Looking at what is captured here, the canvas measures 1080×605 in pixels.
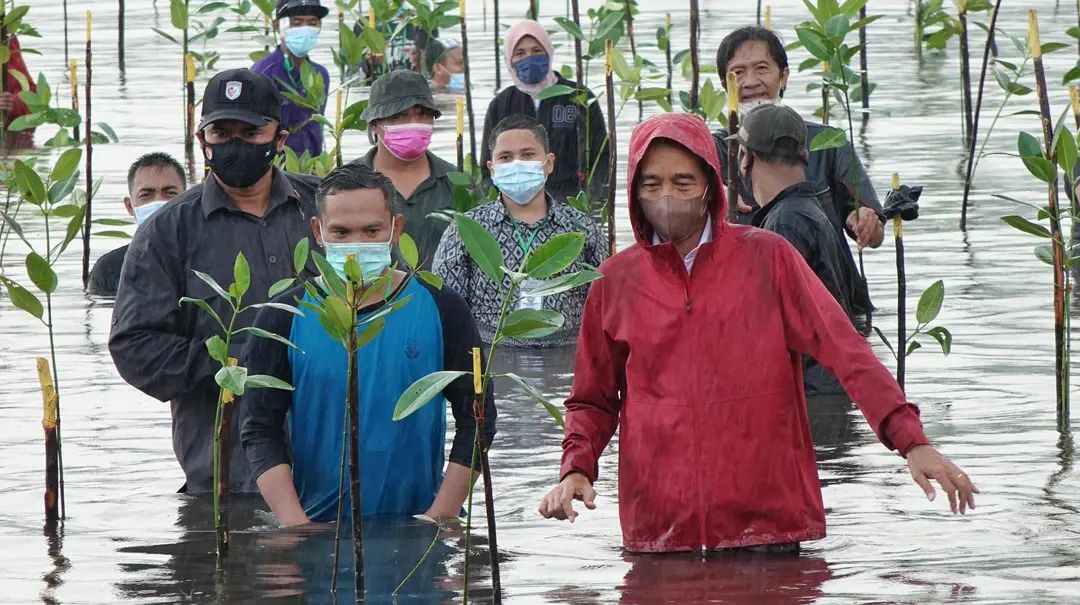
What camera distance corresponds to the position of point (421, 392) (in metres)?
4.15

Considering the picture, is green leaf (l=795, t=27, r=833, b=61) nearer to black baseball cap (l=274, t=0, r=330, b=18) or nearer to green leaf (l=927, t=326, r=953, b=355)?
green leaf (l=927, t=326, r=953, b=355)

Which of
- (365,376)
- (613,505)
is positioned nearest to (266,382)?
(365,376)

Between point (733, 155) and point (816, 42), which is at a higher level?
point (816, 42)

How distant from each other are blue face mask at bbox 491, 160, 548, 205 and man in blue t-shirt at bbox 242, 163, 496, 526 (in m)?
3.52

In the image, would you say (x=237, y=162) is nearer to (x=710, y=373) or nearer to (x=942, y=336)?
(x=710, y=373)

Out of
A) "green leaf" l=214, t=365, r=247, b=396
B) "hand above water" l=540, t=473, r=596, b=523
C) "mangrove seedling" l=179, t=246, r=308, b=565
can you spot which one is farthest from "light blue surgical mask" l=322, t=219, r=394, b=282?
"hand above water" l=540, t=473, r=596, b=523

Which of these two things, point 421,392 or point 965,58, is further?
point 965,58

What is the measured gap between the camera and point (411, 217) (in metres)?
8.86

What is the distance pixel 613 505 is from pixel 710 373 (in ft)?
5.66

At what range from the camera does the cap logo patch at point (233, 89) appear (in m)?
5.58

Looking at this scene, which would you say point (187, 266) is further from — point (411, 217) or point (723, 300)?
point (411, 217)

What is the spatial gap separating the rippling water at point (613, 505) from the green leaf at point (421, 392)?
Answer: 92 cm

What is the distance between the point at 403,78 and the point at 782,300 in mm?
4798

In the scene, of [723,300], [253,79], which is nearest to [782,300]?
[723,300]
